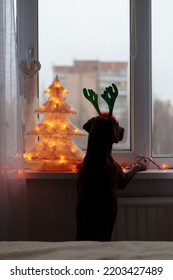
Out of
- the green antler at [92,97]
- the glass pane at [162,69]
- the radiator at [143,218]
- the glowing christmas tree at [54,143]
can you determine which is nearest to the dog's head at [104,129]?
the green antler at [92,97]

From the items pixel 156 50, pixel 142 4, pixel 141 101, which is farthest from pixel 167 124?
pixel 142 4

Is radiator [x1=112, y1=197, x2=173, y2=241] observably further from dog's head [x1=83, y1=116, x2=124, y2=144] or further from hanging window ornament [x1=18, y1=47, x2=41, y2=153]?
hanging window ornament [x1=18, y1=47, x2=41, y2=153]

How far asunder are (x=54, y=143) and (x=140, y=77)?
54cm

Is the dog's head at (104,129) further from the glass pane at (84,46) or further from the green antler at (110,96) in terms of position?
the glass pane at (84,46)

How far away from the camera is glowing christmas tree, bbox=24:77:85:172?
68.4 inches

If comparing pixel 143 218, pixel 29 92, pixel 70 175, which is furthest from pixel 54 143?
pixel 143 218

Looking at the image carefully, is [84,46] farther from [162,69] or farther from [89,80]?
[162,69]

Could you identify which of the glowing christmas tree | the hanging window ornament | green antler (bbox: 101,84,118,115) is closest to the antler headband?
green antler (bbox: 101,84,118,115)

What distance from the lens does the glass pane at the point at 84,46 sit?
1932 millimetres

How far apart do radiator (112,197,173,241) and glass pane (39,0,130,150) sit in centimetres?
40

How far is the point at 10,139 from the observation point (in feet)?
5.30

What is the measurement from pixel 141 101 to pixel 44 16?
632 millimetres
